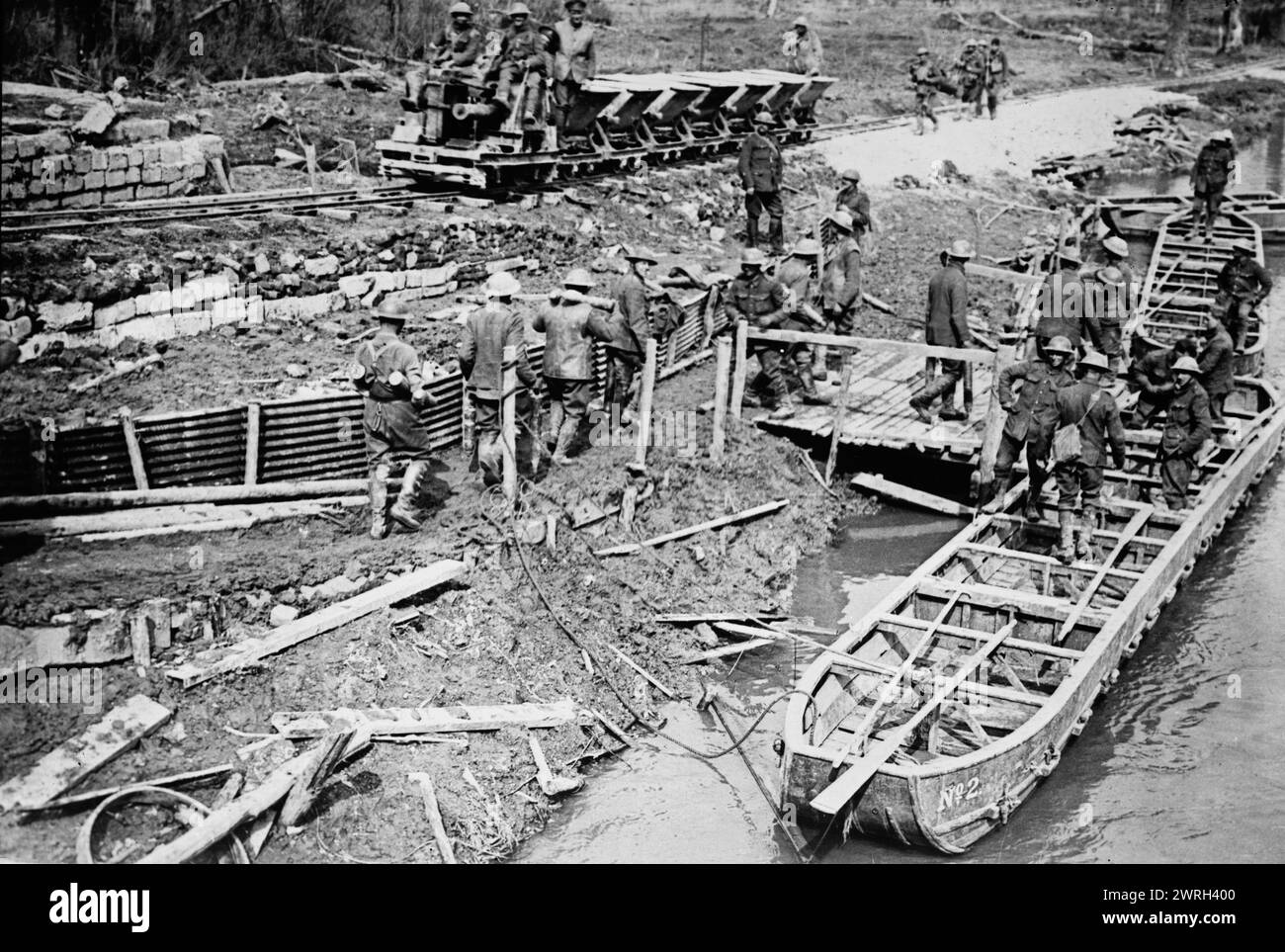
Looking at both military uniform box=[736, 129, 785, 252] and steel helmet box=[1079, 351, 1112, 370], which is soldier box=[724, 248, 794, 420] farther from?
military uniform box=[736, 129, 785, 252]

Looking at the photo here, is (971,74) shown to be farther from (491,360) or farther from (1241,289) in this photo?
(491,360)

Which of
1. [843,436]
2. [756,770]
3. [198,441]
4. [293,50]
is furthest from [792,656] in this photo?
[293,50]

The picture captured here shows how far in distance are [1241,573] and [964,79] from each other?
2268 cm

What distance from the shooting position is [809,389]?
45.7ft

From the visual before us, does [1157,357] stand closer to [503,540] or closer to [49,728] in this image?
[503,540]

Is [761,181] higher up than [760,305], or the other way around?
[761,181]

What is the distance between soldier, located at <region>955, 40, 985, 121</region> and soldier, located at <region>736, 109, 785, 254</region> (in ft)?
50.6

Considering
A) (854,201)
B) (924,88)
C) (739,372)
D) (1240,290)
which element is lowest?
(739,372)

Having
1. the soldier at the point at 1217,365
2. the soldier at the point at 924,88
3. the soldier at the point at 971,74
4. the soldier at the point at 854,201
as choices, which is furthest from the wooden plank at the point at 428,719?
the soldier at the point at 971,74

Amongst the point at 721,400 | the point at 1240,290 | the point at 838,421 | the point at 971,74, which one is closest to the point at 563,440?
the point at 721,400

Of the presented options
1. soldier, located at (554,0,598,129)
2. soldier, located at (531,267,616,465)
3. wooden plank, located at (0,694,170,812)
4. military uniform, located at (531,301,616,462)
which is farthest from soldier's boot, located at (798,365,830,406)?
Answer: wooden plank, located at (0,694,170,812)

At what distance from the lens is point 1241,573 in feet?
40.8

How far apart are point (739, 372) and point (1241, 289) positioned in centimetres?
661

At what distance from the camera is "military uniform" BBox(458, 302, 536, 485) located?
10.3 metres
